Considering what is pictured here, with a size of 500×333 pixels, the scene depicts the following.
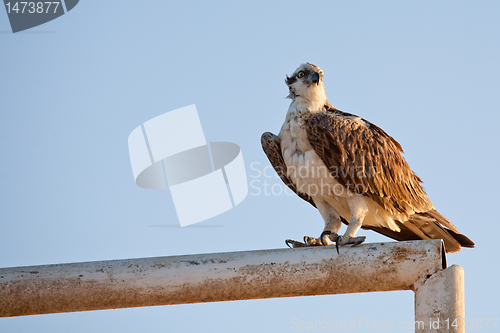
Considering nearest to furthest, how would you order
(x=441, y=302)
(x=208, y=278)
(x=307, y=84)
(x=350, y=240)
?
(x=441, y=302)
(x=208, y=278)
(x=350, y=240)
(x=307, y=84)

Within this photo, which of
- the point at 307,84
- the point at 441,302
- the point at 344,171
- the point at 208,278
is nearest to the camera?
the point at 441,302

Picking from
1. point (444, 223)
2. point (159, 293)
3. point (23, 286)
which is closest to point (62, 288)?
point (23, 286)

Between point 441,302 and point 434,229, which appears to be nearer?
point 441,302

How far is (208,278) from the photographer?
541 centimetres

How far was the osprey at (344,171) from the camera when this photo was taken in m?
7.35

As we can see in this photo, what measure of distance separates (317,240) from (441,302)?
7.63ft

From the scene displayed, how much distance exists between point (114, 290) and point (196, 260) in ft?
2.40

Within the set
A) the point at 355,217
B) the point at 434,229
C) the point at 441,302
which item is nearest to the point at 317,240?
the point at 355,217

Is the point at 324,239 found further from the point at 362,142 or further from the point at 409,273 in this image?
the point at 409,273

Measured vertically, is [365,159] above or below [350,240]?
above

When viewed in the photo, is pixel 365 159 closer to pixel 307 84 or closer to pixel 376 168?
pixel 376 168

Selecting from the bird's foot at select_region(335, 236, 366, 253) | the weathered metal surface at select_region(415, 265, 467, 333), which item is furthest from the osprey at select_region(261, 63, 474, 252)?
the weathered metal surface at select_region(415, 265, 467, 333)

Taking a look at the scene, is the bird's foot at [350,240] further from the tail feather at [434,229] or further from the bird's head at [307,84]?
the bird's head at [307,84]

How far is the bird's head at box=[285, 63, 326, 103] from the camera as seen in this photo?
773cm
